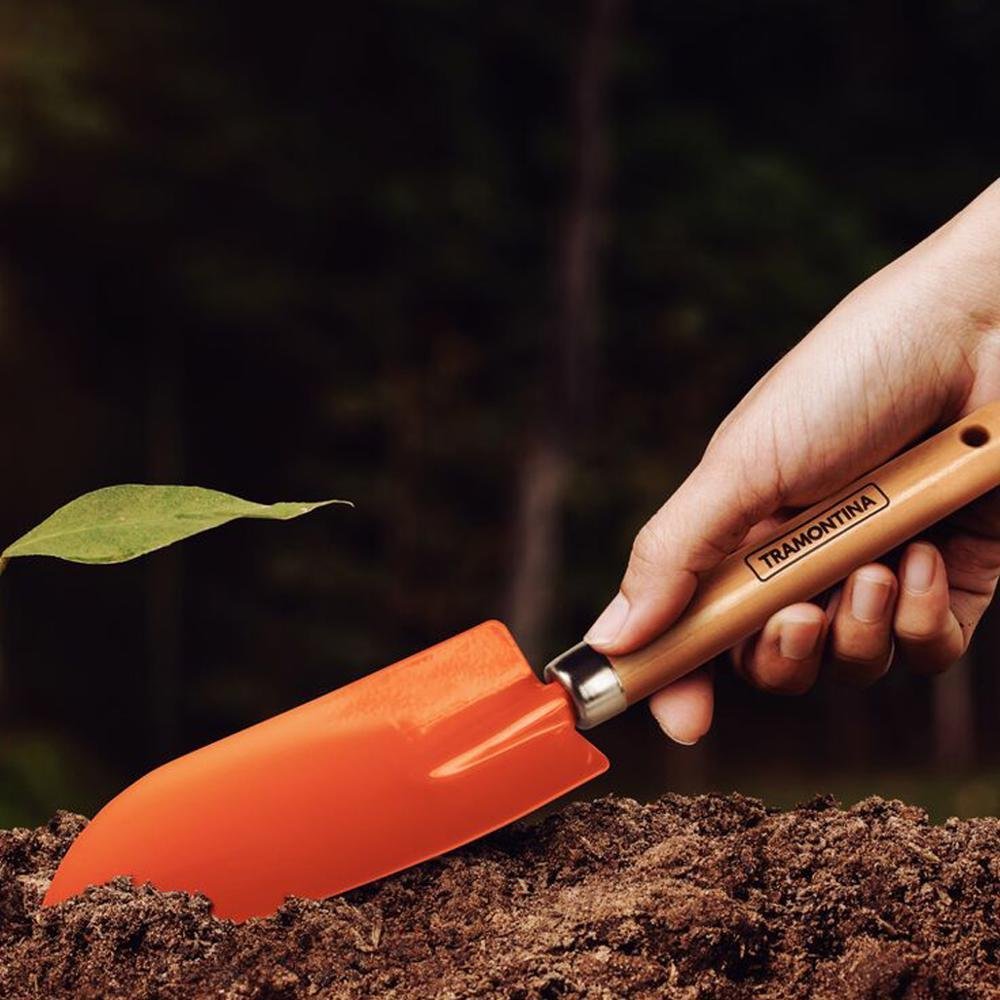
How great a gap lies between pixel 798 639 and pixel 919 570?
0.17 metres

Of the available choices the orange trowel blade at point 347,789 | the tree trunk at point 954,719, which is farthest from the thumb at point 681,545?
the tree trunk at point 954,719

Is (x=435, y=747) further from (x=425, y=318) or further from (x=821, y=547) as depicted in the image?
(x=425, y=318)

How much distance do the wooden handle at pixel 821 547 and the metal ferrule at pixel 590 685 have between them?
1 cm

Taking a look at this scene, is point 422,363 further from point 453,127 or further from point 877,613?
point 877,613

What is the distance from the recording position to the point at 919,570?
1.45 metres

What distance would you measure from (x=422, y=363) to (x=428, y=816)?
6.29 metres

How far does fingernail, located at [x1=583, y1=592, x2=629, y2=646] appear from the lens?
134cm

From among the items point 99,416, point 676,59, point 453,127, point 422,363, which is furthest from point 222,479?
point 676,59

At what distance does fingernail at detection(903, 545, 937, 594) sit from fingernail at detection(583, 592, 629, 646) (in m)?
0.34

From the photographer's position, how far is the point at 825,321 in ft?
4.89

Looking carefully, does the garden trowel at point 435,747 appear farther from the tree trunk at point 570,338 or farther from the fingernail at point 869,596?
the tree trunk at point 570,338

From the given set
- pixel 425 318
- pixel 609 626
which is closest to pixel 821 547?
pixel 609 626

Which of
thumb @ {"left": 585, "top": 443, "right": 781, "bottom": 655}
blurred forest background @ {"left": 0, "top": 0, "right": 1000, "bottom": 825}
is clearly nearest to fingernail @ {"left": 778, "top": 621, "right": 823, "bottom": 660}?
thumb @ {"left": 585, "top": 443, "right": 781, "bottom": 655}

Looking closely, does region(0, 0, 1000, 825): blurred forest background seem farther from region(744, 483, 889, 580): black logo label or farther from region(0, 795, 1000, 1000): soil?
region(0, 795, 1000, 1000): soil
